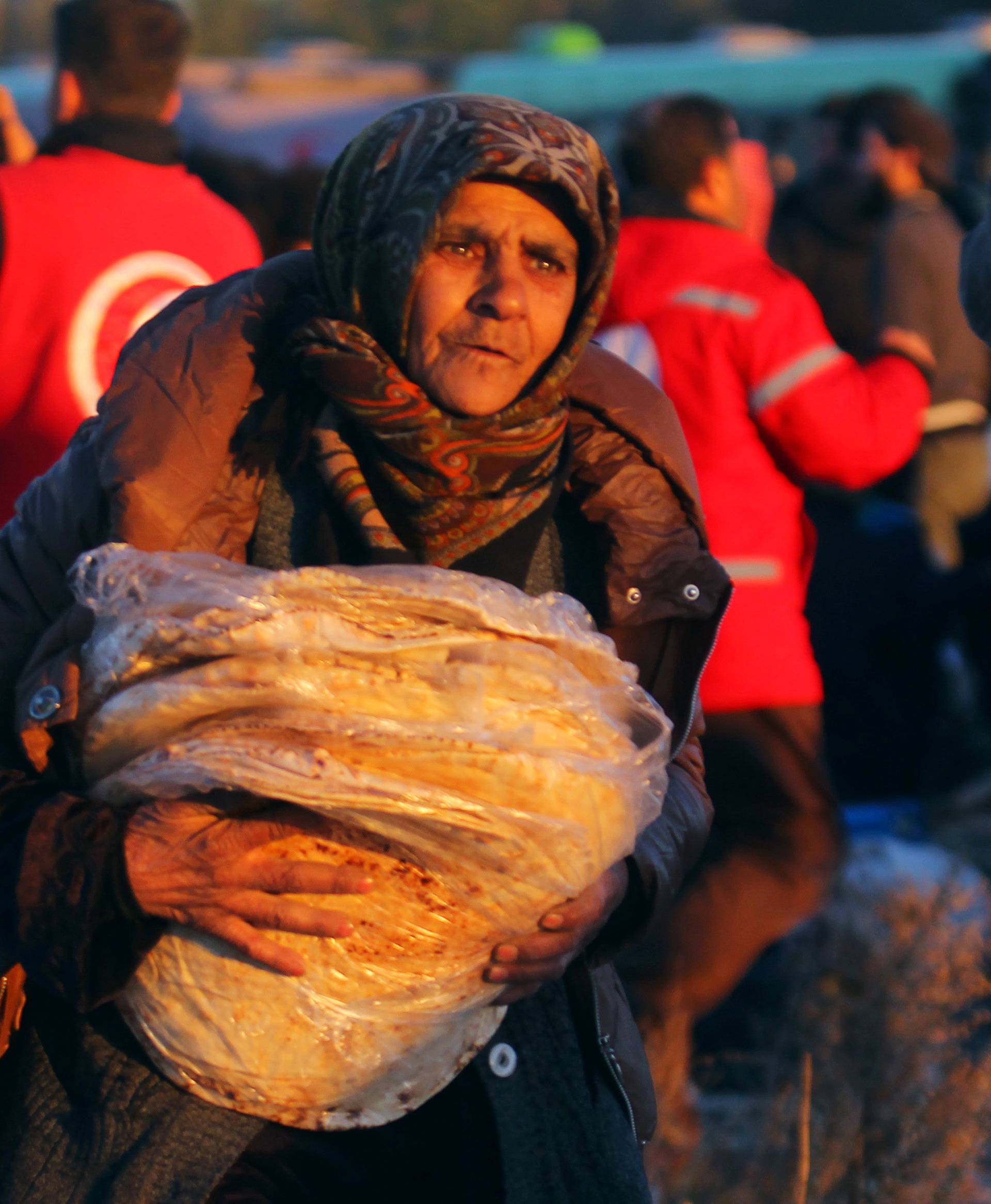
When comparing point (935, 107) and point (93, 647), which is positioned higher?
point (93, 647)

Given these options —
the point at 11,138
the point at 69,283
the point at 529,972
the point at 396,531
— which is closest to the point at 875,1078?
the point at 529,972

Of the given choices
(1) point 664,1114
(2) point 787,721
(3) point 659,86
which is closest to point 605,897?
(1) point 664,1114

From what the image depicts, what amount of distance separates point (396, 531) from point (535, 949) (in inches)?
20.4

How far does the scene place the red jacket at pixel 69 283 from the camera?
3.19 meters

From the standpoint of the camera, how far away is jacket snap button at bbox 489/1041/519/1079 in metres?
1.87

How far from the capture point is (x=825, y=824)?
376 centimetres

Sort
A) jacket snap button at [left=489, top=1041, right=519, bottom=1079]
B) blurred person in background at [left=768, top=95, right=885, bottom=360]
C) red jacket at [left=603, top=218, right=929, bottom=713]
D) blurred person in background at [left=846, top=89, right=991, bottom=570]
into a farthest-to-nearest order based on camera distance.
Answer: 1. blurred person in background at [left=768, top=95, right=885, bottom=360]
2. blurred person in background at [left=846, top=89, right=991, bottom=570]
3. red jacket at [left=603, top=218, right=929, bottom=713]
4. jacket snap button at [left=489, top=1041, right=519, bottom=1079]

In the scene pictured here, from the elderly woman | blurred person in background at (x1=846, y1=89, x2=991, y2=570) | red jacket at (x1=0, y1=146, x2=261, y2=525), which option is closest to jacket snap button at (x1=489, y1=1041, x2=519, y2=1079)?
the elderly woman

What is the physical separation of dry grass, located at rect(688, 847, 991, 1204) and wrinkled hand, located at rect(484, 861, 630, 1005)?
4.32 ft

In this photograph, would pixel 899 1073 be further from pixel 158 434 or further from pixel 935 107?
pixel 935 107

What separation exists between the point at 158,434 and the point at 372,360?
0.83 feet

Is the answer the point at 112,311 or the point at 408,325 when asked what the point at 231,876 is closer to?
the point at 408,325

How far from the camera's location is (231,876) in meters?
1.65

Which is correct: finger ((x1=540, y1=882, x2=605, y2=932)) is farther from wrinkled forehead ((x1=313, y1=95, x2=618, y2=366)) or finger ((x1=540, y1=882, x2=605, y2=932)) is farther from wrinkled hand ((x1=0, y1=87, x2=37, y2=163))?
Result: wrinkled hand ((x1=0, y1=87, x2=37, y2=163))
